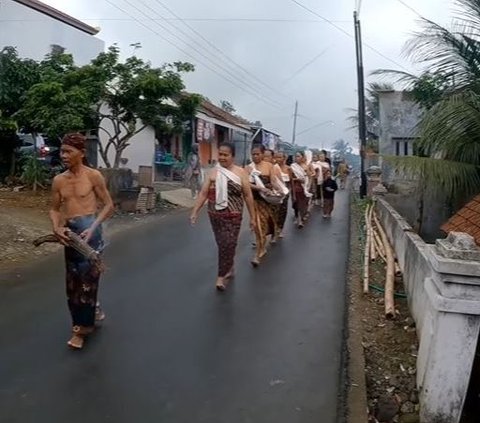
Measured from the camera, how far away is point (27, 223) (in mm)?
10945

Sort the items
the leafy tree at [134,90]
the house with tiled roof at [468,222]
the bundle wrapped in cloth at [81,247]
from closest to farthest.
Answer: the bundle wrapped in cloth at [81,247], the house with tiled roof at [468,222], the leafy tree at [134,90]

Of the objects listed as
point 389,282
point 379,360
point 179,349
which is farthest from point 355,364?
point 389,282

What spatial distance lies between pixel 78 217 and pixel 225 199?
2.28m

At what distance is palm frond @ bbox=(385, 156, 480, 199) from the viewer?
834cm

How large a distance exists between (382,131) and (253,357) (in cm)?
1731

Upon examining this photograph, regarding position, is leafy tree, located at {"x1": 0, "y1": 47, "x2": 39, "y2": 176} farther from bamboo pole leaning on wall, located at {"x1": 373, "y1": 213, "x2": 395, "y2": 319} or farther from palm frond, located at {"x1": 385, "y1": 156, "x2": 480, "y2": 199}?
palm frond, located at {"x1": 385, "y1": 156, "x2": 480, "y2": 199}

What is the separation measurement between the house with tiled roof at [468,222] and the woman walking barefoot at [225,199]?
2607 millimetres

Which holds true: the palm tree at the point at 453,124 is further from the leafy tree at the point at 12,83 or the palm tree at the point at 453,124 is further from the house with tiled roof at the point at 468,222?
the leafy tree at the point at 12,83

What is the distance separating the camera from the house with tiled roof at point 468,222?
6430 mm

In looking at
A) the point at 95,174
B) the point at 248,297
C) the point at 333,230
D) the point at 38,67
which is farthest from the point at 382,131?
the point at 95,174

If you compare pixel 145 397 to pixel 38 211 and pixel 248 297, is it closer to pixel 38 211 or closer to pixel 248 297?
pixel 248 297

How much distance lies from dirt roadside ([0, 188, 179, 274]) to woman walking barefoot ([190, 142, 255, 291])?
326 centimetres

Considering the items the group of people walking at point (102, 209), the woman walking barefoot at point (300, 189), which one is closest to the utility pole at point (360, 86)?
the woman walking barefoot at point (300, 189)

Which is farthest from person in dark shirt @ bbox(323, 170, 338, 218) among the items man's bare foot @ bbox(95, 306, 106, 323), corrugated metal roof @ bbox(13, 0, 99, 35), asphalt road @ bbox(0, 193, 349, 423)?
corrugated metal roof @ bbox(13, 0, 99, 35)
